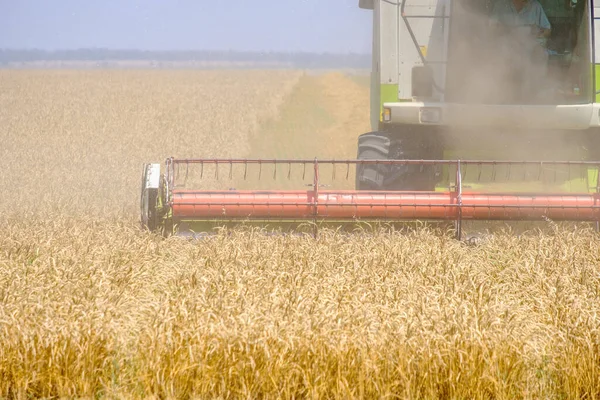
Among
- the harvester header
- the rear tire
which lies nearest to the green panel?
the rear tire

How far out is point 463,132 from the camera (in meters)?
6.92

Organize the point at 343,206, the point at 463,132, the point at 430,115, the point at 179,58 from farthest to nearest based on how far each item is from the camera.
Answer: the point at 179,58
the point at 463,132
the point at 430,115
the point at 343,206

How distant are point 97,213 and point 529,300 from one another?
Result: 4735 millimetres

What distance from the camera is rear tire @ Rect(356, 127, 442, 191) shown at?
699cm

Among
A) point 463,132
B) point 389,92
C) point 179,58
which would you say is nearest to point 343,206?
point 389,92

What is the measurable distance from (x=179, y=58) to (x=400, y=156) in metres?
121

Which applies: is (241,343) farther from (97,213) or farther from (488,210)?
(97,213)

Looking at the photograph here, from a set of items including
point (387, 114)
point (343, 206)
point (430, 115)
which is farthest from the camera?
point (387, 114)

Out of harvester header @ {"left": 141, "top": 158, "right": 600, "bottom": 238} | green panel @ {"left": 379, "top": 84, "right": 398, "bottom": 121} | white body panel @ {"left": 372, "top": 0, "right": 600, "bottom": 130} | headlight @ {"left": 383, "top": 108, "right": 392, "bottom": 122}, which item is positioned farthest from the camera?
green panel @ {"left": 379, "top": 84, "right": 398, "bottom": 121}

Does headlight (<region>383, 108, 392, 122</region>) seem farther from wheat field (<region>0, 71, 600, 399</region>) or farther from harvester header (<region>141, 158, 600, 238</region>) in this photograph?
wheat field (<region>0, 71, 600, 399</region>)

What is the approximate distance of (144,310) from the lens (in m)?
3.95

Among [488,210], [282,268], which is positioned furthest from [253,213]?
[488,210]

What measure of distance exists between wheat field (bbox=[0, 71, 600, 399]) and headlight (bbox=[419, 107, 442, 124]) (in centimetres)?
105

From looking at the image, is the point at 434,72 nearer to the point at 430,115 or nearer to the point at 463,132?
the point at 430,115
